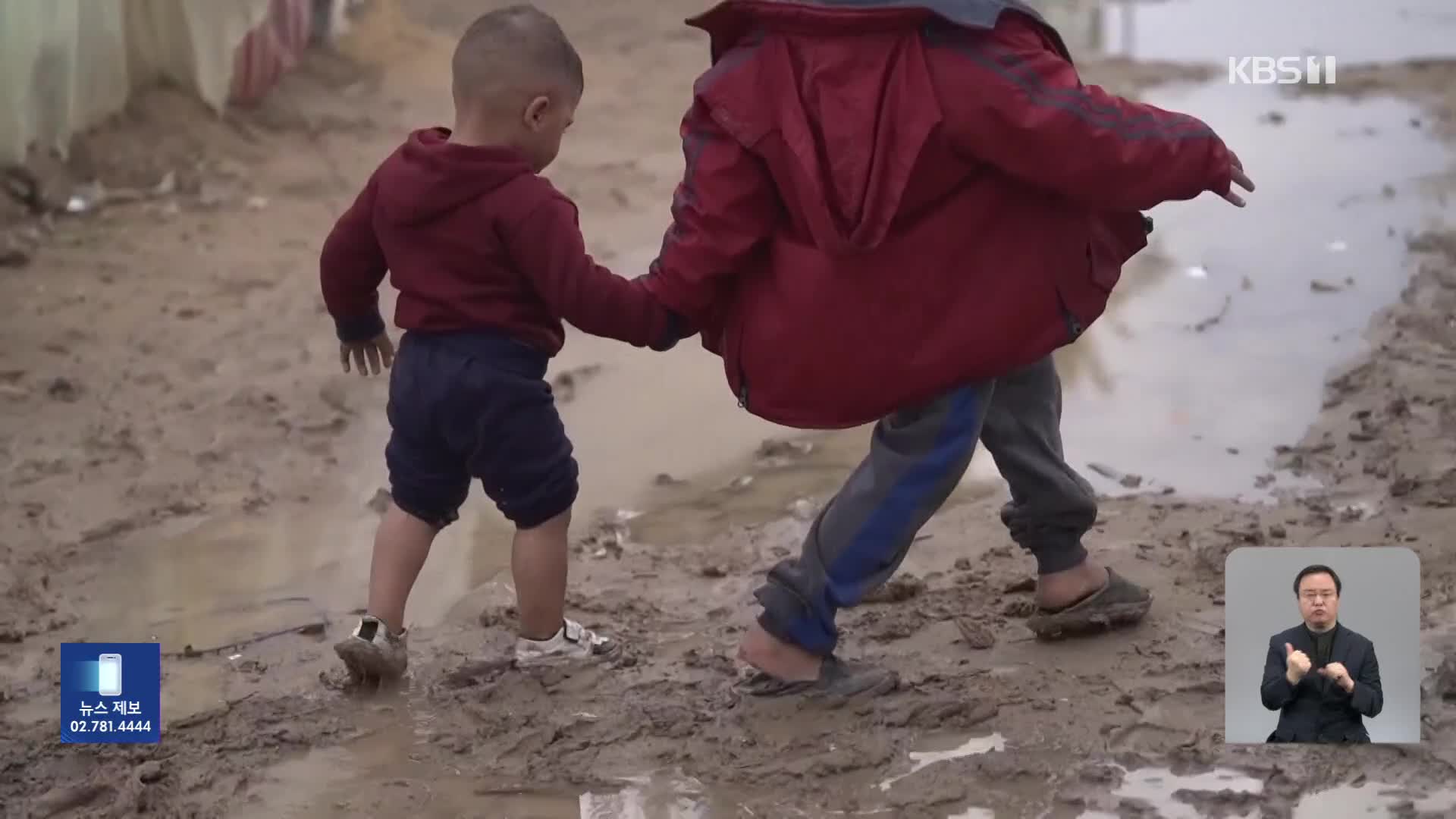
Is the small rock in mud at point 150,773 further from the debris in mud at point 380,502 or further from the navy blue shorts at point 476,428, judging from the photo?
the debris in mud at point 380,502

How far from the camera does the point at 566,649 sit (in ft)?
7.30

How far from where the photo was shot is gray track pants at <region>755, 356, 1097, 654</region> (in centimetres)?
193

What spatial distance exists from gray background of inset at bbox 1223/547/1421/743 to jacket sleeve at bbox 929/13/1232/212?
1.40 feet

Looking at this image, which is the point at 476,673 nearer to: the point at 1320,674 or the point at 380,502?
the point at 380,502

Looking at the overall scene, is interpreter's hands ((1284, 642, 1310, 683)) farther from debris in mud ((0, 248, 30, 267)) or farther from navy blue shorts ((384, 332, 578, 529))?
debris in mud ((0, 248, 30, 267))

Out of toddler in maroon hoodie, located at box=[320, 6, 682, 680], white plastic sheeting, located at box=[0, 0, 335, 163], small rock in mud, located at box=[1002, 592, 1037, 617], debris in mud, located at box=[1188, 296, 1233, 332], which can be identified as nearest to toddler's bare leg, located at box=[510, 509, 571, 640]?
toddler in maroon hoodie, located at box=[320, 6, 682, 680]

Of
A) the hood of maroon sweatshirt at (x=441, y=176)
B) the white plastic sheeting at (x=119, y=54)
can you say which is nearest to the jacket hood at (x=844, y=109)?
the hood of maroon sweatshirt at (x=441, y=176)

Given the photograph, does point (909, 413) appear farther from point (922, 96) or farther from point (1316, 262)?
point (1316, 262)

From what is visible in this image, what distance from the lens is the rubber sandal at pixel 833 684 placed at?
6.71 ft

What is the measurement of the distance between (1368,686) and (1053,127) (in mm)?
684

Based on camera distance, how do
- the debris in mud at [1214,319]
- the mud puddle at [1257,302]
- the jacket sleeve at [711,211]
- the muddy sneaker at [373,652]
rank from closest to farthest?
the jacket sleeve at [711,211] < the muddy sneaker at [373,652] < the mud puddle at [1257,302] < the debris in mud at [1214,319]

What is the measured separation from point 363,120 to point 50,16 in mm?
1096

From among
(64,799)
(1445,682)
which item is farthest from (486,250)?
(1445,682)

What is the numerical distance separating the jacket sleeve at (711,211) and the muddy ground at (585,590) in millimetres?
546
